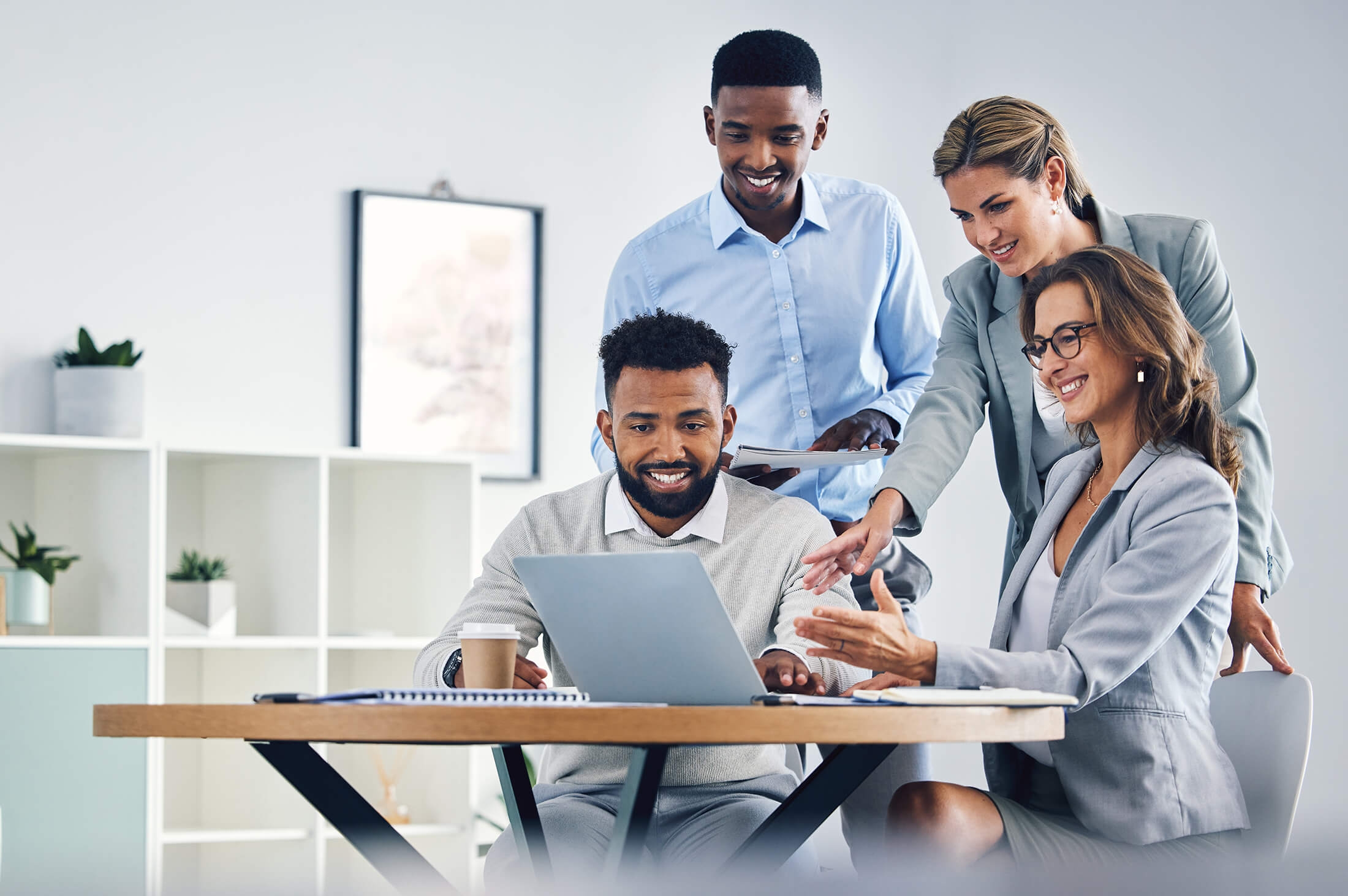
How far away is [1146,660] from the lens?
1.65 m

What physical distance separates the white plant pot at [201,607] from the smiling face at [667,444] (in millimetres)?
1956

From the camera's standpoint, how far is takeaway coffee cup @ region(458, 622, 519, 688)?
1.53m

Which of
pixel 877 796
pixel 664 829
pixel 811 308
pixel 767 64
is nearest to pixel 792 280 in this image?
pixel 811 308

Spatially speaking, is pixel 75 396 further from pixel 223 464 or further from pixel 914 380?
pixel 914 380

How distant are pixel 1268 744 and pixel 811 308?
3.74ft

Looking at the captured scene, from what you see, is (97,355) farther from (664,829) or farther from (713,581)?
(664,829)

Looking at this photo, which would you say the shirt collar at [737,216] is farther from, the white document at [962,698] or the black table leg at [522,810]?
the white document at [962,698]

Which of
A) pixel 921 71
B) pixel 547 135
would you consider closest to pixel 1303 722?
pixel 547 135

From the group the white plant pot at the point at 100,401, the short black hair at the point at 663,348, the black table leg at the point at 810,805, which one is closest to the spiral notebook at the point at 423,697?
the black table leg at the point at 810,805

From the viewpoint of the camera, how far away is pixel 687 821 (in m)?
1.82

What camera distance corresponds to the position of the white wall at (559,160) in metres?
3.97

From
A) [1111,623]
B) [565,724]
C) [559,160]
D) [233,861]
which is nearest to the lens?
[565,724]

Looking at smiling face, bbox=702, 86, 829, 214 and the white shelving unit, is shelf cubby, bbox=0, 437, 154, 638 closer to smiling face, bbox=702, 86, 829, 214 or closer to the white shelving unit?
the white shelving unit

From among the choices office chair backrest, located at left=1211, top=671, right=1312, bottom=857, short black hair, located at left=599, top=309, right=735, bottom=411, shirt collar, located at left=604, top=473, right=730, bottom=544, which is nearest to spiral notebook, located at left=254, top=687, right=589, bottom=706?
shirt collar, located at left=604, top=473, right=730, bottom=544
